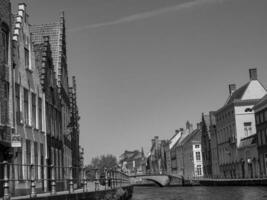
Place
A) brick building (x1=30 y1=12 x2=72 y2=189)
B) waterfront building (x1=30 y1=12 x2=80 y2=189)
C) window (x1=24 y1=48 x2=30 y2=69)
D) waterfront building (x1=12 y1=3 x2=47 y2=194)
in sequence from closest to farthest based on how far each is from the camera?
waterfront building (x1=12 y1=3 x2=47 y2=194), window (x1=24 y1=48 x2=30 y2=69), brick building (x1=30 y1=12 x2=72 y2=189), waterfront building (x1=30 y1=12 x2=80 y2=189)

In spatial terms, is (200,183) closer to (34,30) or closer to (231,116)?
(231,116)

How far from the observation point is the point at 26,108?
26.8 meters

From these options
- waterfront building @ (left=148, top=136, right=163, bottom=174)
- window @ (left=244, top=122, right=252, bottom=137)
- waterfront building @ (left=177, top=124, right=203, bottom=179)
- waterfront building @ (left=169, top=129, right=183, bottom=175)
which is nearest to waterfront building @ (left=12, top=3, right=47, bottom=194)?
window @ (left=244, top=122, right=252, bottom=137)

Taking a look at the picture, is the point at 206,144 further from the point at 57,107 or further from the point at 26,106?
the point at 26,106

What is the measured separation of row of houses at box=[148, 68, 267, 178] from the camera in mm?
82312

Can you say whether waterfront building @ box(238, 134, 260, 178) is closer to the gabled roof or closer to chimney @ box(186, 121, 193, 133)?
the gabled roof

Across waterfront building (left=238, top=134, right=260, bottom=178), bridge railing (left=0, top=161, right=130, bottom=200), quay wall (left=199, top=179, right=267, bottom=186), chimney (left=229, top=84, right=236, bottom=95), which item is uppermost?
chimney (left=229, top=84, right=236, bottom=95)

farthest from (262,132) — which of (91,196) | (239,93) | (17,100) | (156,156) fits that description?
(156,156)

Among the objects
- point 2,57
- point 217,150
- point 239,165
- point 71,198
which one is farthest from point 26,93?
point 217,150

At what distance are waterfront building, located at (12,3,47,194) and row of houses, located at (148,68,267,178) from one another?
176 ft

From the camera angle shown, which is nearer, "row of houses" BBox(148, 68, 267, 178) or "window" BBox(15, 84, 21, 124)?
"window" BBox(15, 84, 21, 124)

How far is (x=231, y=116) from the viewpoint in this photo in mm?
98625

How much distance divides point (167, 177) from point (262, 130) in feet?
153

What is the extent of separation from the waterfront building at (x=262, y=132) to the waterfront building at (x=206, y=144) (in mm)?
35511
